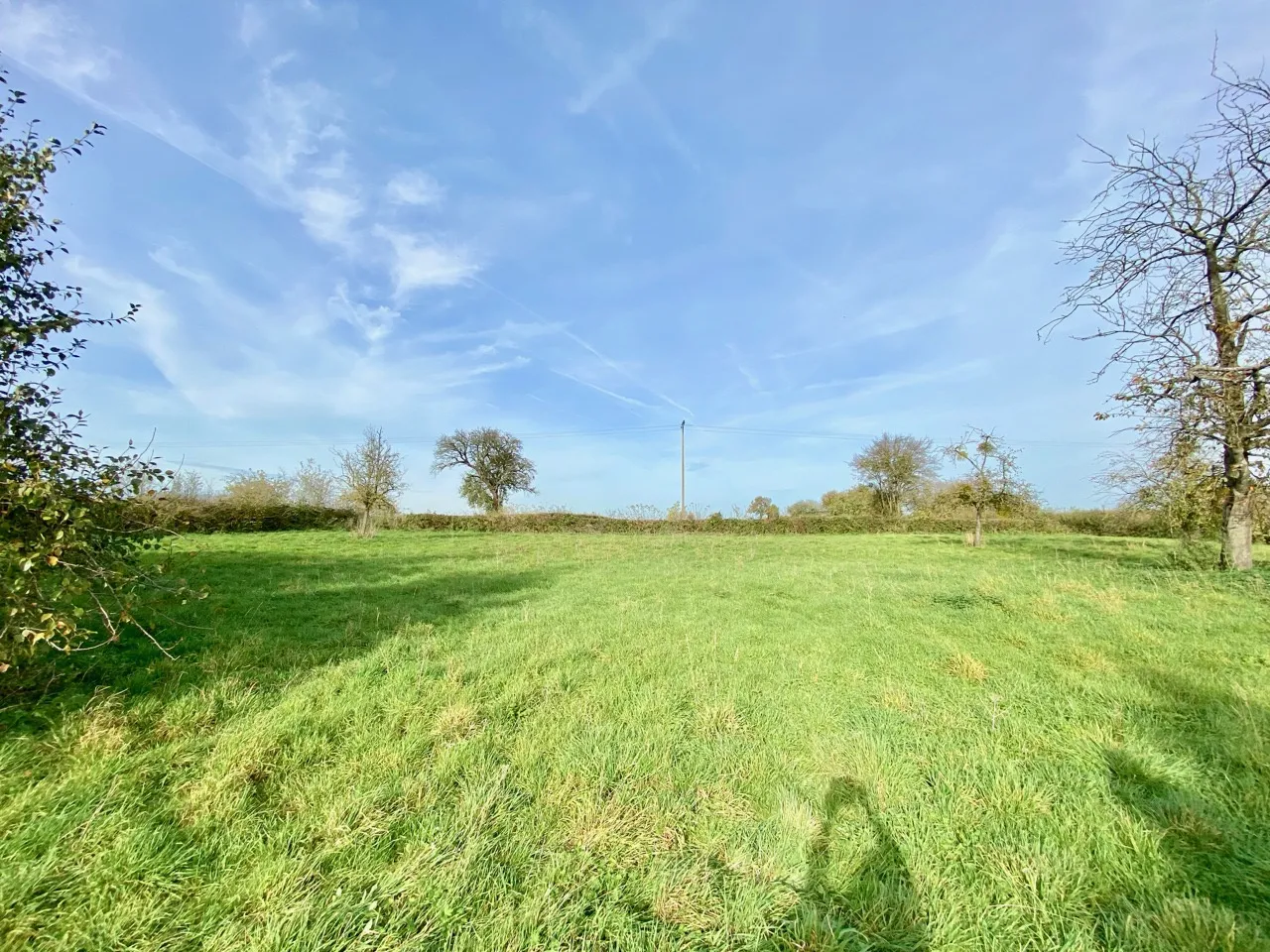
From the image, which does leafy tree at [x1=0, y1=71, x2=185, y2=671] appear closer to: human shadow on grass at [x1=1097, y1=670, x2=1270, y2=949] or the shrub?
human shadow on grass at [x1=1097, y1=670, x2=1270, y2=949]

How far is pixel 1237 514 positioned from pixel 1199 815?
47.1 ft

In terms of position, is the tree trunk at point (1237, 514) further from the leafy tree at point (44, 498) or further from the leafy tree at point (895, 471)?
the leafy tree at point (895, 471)

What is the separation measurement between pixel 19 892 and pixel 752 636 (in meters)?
6.54

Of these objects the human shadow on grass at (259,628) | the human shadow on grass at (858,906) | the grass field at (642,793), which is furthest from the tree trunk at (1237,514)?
the human shadow on grass at (259,628)

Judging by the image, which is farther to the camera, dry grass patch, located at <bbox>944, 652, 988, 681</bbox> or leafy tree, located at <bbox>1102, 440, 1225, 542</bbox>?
leafy tree, located at <bbox>1102, 440, 1225, 542</bbox>

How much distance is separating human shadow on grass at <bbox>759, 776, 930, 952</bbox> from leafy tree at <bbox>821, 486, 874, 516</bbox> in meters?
48.4

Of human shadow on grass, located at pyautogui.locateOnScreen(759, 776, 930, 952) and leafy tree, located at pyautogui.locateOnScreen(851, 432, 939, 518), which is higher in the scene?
leafy tree, located at pyautogui.locateOnScreen(851, 432, 939, 518)

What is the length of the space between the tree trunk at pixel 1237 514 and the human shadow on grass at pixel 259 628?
1641 centimetres

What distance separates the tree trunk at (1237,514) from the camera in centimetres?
1170

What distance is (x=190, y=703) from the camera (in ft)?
13.5

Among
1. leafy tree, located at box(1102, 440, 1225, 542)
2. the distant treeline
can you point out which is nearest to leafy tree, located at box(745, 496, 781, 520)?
the distant treeline

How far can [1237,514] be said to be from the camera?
1192 centimetres

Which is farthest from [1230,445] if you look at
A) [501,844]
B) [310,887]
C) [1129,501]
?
[310,887]

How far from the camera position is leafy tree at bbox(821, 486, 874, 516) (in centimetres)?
4931
